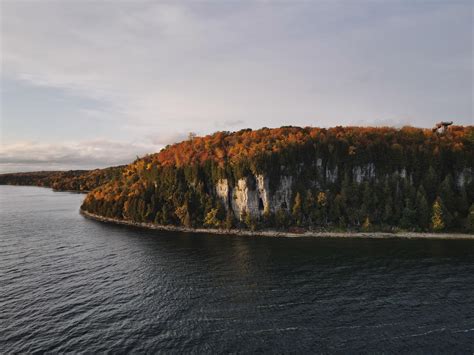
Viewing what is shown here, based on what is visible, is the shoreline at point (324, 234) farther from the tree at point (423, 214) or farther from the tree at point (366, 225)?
the tree at point (423, 214)

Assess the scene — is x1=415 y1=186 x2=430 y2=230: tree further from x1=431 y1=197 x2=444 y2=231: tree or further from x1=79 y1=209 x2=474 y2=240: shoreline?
x1=79 y1=209 x2=474 y2=240: shoreline

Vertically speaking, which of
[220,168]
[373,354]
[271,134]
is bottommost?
[373,354]

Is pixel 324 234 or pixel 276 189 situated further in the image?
pixel 276 189

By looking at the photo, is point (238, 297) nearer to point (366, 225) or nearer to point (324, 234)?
point (324, 234)

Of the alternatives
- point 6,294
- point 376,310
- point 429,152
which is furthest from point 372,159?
point 6,294

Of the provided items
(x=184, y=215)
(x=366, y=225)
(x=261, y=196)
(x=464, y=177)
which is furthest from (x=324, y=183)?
(x=184, y=215)

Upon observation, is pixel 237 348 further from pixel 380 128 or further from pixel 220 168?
pixel 380 128

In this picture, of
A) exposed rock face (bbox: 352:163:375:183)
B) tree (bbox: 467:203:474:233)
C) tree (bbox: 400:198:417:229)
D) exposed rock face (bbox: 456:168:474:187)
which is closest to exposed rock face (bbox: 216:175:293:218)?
exposed rock face (bbox: 352:163:375:183)

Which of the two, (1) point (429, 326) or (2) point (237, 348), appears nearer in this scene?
(2) point (237, 348)
